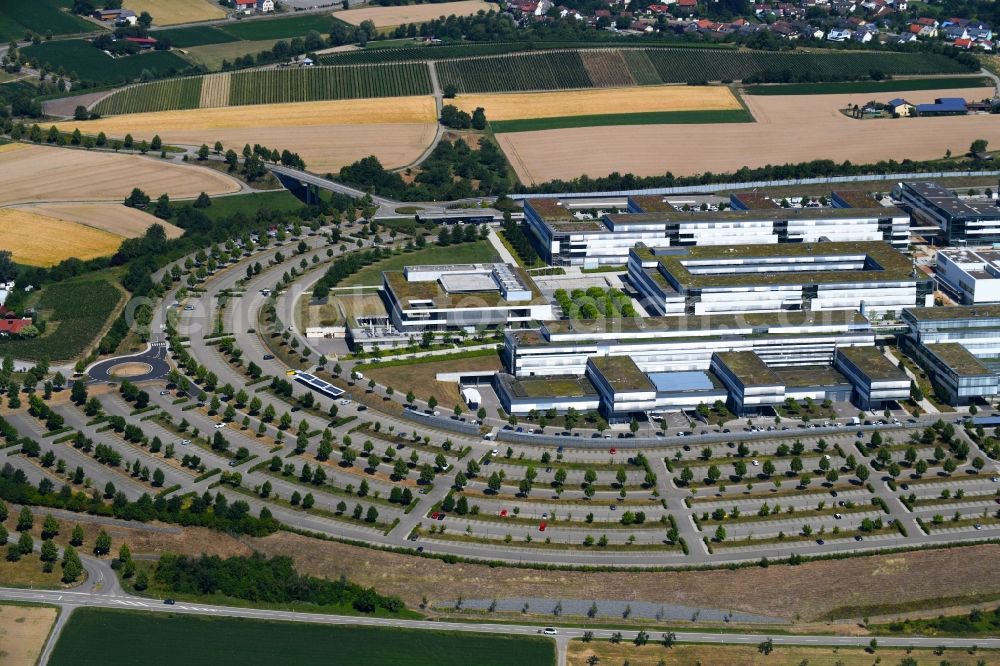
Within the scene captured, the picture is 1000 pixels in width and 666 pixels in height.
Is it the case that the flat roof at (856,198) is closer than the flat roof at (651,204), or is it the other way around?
the flat roof at (651,204)

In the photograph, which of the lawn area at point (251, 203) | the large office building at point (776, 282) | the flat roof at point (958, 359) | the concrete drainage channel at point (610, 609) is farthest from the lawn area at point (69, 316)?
the flat roof at point (958, 359)

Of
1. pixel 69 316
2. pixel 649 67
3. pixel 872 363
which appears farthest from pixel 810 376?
pixel 649 67

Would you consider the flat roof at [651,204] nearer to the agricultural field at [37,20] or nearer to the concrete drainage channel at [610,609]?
the concrete drainage channel at [610,609]

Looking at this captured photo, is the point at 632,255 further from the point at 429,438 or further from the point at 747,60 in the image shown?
the point at 747,60

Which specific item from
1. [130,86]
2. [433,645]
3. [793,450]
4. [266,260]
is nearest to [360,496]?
[433,645]

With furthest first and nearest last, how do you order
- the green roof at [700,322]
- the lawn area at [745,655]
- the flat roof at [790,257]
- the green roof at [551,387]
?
the flat roof at [790,257], the green roof at [700,322], the green roof at [551,387], the lawn area at [745,655]

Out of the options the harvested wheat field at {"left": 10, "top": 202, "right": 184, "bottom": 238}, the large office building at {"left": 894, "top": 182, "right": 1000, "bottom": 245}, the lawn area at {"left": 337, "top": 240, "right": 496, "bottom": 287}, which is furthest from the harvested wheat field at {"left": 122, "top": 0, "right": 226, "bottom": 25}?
the large office building at {"left": 894, "top": 182, "right": 1000, "bottom": 245}
